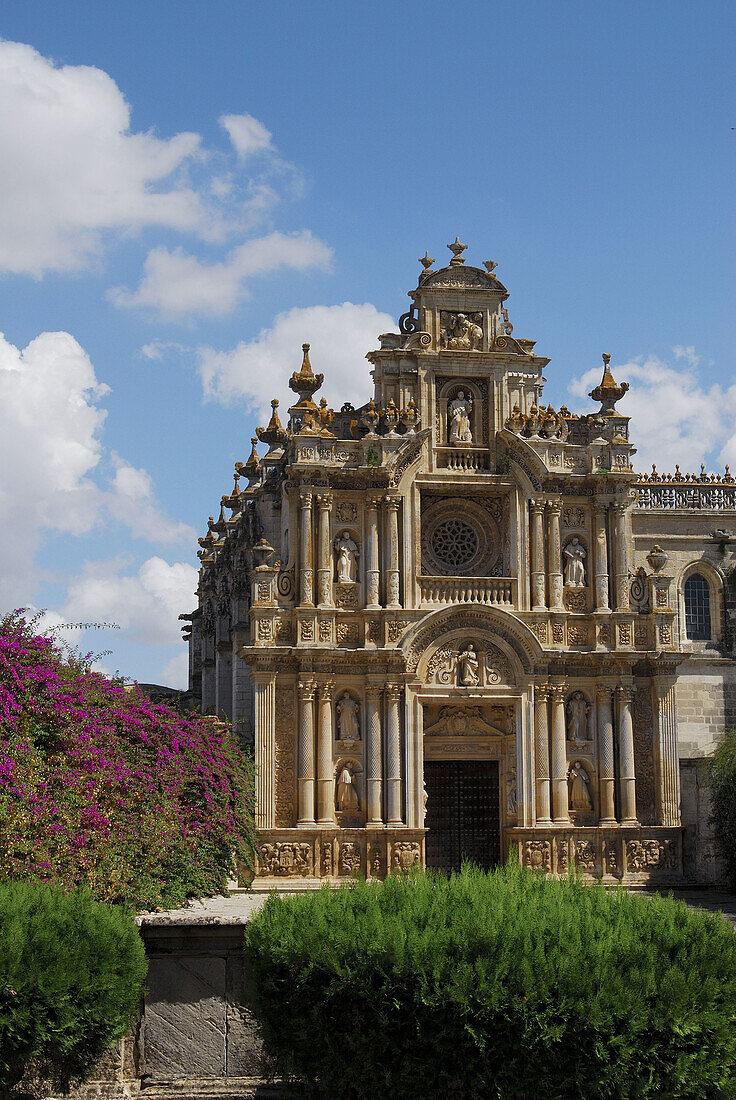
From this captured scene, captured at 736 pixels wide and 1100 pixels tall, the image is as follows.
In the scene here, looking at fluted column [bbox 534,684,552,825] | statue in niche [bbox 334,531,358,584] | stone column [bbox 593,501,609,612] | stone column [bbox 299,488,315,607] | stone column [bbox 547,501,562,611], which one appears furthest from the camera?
stone column [bbox 593,501,609,612]

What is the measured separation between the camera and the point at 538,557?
32.1 m

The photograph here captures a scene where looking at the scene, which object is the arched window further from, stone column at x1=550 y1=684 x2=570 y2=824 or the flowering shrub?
the flowering shrub

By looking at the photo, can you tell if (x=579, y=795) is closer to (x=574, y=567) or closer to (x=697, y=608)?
(x=574, y=567)

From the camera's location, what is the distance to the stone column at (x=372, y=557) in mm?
31266

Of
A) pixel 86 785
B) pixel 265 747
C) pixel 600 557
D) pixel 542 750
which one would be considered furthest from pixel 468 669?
pixel 86 785

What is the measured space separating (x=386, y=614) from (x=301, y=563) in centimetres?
231

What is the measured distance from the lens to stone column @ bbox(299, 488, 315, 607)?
3109 centimetres

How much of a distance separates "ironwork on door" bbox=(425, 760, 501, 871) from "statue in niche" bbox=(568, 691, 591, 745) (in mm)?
2031

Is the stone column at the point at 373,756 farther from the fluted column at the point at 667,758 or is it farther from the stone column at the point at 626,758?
the fluted column at the point at 667,758

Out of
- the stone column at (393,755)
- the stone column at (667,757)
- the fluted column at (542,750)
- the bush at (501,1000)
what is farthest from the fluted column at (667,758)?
the bush at (501,1000)

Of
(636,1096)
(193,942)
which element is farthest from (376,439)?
(636,1096)

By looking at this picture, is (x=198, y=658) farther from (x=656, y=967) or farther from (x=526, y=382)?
(x=656, y=967)

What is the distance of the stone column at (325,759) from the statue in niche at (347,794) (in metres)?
0.31

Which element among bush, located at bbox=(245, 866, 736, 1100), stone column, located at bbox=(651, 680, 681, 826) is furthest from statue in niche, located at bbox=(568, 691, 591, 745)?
bush, located at bbox=(245, 866, 736, 1100)
